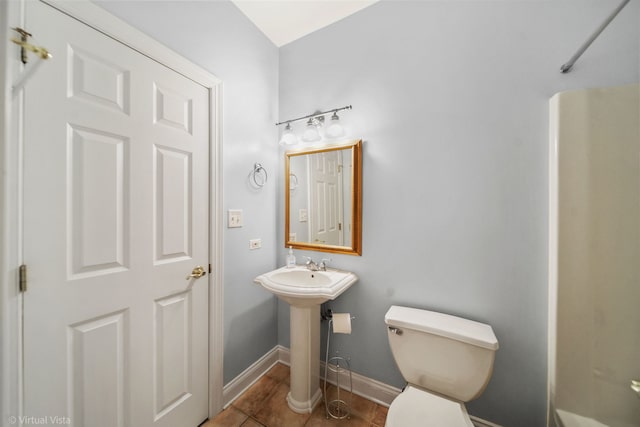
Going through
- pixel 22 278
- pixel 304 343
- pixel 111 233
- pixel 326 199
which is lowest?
pixel 304 343

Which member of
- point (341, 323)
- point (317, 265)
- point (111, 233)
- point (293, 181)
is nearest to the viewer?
point (111, 233)

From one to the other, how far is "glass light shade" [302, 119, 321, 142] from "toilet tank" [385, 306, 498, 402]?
129 centimetres

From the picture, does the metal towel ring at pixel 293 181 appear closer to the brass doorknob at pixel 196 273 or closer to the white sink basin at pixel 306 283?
the white sink basin at pixel 306 283

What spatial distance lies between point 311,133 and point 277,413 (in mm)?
1895

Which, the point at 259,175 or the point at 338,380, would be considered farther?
the point at 259,175

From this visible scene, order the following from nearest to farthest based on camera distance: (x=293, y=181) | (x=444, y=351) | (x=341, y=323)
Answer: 1. (x=444, y=351)
2. (x=341, y=323)
3. (x=293, y=181)

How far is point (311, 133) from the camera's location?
5.52ft

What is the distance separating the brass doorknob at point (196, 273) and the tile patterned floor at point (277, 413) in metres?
0.90

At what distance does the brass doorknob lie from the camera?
4.27ft

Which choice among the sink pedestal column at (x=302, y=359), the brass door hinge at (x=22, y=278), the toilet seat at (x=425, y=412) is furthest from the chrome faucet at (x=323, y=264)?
the brass door hinge at (x=22, y=278)

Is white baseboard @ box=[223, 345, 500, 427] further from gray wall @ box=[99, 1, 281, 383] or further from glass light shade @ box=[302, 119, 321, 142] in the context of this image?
glass light shade @ box=[302, 119, 321, 142]

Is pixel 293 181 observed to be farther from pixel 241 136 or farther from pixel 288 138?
pixel 241 136

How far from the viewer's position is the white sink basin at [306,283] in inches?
50.4


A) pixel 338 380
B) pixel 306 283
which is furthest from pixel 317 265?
pixel 338 380
